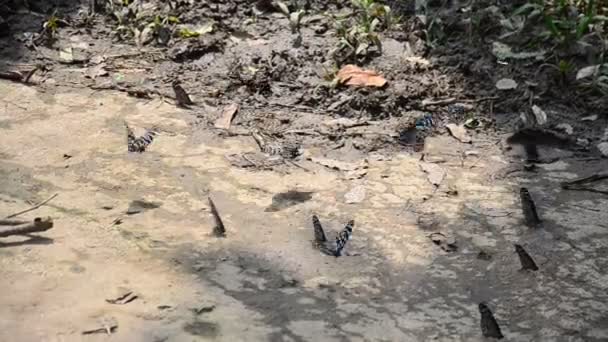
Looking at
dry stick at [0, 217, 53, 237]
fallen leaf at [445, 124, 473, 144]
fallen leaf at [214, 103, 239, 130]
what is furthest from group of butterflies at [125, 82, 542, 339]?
dry stick at [0, 217, 53, 237]

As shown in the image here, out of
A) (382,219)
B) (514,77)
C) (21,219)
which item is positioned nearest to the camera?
(21,219)

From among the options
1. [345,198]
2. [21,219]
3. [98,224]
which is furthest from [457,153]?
[21,219]

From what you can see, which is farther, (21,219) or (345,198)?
(345,198)

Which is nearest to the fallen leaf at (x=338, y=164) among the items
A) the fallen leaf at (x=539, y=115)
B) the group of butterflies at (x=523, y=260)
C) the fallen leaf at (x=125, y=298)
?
the group of butterflies at (x=523, y=260)

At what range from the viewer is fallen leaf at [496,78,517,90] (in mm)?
4906

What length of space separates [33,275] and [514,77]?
329 cm

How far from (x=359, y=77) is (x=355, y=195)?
1.39m

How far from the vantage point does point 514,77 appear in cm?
497

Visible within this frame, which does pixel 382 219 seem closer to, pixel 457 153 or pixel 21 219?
pixel 457 153

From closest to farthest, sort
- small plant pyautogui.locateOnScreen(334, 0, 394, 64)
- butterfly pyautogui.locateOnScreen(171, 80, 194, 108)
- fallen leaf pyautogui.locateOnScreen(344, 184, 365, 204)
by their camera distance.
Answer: fallen leaf pyautogui.locateOnScreen(344, 184, 365, 204) → butterfly pyautogui.locateOnScreen(171, 80, 194, 108) → small plant pyautogui.locateOnScreen(334, 0, 394, 64)

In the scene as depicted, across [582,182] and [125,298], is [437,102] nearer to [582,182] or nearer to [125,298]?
[582,182]

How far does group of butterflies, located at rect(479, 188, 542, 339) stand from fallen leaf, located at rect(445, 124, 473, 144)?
0.77 m

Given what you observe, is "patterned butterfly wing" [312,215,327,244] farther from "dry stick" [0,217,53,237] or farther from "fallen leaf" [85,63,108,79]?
"fallen leaf" [85,63,108,79]

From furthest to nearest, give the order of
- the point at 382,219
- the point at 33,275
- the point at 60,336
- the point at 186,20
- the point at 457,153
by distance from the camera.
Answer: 1. the point at 186,20
2. the point at 457,153
3. the point at 382,219
4. the point at 33,275
5. the point at 60,336
